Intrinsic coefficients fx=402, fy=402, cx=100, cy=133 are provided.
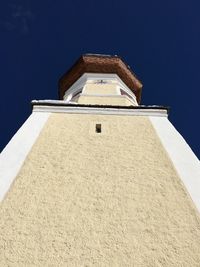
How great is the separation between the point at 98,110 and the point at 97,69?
637cm

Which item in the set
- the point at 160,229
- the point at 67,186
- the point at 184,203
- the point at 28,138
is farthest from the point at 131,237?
the point at 28,138

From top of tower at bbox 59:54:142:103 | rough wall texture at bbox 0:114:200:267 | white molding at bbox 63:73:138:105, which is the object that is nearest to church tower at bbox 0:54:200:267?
rough wall texture at bbox 0:114:200:267

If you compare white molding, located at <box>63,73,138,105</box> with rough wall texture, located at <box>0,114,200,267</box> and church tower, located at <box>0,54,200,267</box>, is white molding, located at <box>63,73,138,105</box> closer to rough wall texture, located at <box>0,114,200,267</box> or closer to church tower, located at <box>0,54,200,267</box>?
church tower, located at <box>0,54,200,267</box>

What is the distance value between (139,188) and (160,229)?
2.48 feet

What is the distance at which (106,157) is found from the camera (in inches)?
207

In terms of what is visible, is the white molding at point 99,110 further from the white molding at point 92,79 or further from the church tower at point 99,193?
the white molding at point 92,79

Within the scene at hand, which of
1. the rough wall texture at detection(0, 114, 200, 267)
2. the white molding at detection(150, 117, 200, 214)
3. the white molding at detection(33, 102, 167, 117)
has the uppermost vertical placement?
the white molding at detection(33, 102, 167, 117)

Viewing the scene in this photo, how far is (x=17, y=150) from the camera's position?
17.0 ft

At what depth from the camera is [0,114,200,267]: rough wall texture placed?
11.4 feet

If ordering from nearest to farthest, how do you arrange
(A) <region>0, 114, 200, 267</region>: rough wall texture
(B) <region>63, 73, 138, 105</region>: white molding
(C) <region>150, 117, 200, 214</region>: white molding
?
(A) <region>0, 114, 200, 267</region>: rough wall texture
(C) <region>150, 117, 200, 214</region>: white molding
(B) <region>63, 73, 138, 105</region>: white molding

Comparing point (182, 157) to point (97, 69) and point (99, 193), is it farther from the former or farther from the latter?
point (97, 69)

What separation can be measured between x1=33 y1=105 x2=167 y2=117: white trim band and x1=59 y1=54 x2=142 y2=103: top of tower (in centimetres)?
620

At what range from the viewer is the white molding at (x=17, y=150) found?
14.8 feet

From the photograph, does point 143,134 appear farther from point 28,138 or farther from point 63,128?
point 28,138
